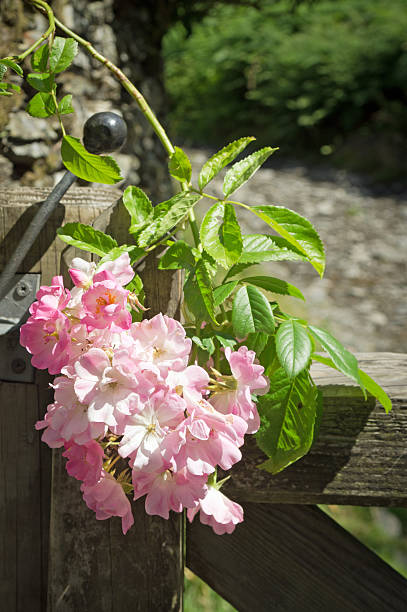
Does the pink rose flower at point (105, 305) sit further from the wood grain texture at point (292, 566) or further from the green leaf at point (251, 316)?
the wood grain texture at point (292, 566)

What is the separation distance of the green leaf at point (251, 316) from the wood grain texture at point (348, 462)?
0.76 feet

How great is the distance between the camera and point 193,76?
10.3 m

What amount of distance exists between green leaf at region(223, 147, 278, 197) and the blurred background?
25.4 inches

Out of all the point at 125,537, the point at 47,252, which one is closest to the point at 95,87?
the point at 47,252

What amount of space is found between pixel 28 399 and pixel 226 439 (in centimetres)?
36

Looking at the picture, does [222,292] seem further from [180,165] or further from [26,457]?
[26,457]

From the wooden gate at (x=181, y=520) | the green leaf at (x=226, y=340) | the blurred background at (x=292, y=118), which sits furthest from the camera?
the blurred background at (x=292, y=118)

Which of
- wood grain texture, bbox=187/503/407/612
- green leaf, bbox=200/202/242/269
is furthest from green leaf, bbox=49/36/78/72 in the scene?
wood grain texture, bbox=187/503/407/612

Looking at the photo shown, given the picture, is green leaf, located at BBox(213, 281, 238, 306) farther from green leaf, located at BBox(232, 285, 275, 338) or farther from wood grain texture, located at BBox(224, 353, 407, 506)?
wood grain texture, located at BBox(224, 353, 407, 506)

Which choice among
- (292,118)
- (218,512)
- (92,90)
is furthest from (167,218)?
(292,118)

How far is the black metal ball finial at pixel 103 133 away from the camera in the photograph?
801 mm

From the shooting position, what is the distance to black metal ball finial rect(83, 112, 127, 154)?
0.80 m

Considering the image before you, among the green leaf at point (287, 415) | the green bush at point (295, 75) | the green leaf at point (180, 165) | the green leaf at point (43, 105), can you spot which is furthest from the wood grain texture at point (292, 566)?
the green bush at point (295, 75)

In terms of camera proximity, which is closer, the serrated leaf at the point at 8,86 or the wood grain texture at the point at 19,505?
the serrated leaf at the point at 8,86
